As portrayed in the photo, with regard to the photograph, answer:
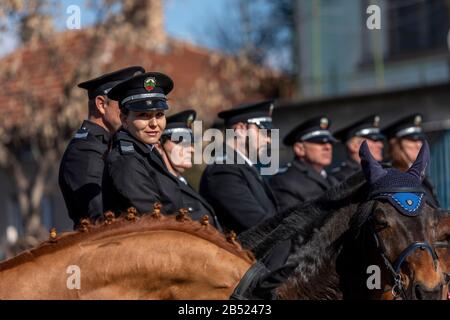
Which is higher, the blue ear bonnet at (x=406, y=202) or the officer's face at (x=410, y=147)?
the officer's face at (x=410, y=147)

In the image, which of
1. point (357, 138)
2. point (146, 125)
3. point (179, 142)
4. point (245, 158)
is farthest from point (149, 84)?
point (357, 138)

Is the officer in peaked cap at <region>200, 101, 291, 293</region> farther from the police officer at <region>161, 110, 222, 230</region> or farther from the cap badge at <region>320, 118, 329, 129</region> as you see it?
the cap badge at <region>320, 118, 329, 129</region>

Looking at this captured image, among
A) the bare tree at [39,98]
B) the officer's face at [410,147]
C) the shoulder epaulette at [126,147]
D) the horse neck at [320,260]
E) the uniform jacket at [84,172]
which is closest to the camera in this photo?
the horse neck at [320,260]

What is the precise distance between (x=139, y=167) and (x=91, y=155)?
0.94 meters

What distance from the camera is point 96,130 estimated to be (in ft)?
18.2

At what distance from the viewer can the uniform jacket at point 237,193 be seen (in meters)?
6.21

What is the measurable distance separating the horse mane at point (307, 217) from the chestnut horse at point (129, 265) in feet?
1.68

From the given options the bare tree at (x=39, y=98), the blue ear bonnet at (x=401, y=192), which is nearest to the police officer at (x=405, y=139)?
the blue ear bonnet at (x=401, y=192)

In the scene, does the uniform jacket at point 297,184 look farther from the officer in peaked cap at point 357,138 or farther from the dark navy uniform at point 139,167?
the dark navy uniform at point 139,167

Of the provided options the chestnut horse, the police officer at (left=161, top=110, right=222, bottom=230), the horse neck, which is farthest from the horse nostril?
→ the police officer at (left=161, top=110, right=222, bottom=230)

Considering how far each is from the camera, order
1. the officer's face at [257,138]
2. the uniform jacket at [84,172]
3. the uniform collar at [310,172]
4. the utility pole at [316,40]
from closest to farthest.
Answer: the uniform jacket at [84,172] → the officer's face at [257,138] → the uniform collar at [310,172] → the utility pole at [316,40]

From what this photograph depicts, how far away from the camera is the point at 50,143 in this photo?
15.0 m

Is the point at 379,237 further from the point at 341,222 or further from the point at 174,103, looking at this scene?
the point at 174,103

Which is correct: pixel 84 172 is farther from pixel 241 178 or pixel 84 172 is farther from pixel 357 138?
pixel 357 138
